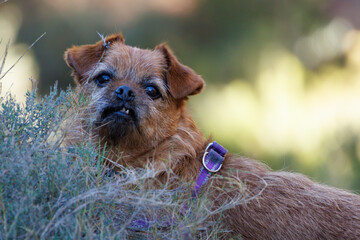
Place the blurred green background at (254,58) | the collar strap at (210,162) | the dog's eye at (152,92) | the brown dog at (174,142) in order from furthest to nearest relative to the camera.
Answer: the blurred green background at (254,58), the dog's eye at (152,92), the collar strap at (210,162), the brown dog at (174,142)

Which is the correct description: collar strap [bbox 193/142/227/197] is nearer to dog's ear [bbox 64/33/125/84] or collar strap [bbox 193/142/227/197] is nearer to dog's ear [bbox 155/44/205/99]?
dog's ear [bbox 155/44/205/99]

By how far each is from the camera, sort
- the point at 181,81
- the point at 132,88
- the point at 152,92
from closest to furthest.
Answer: the point at 132,88, the point at 152,92, the point at 181,81

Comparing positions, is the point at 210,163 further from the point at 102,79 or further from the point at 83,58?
the point at 83,58

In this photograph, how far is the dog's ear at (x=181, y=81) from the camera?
4559 millimetres

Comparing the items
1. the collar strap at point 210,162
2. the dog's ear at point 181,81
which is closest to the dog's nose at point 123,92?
the dog's ear at point 181,81

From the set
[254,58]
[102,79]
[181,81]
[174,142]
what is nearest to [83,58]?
[102,79]

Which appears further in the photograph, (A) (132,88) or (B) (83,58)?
(B) (83,58)

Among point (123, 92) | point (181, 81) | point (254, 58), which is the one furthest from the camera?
point (254, 58)

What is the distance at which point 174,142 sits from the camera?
175 inches

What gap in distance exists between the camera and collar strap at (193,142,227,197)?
4.15 m

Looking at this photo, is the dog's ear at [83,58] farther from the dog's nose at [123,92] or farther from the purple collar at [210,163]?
the purple collar at [210,163]

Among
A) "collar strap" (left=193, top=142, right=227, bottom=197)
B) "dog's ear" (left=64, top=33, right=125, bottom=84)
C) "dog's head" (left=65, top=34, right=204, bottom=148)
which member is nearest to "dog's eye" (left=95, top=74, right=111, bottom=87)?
"dog's head" (left=65, top=34, right=204, bottom=148)

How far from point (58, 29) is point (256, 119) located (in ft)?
20.8

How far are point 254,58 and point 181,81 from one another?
27.6ft
